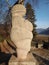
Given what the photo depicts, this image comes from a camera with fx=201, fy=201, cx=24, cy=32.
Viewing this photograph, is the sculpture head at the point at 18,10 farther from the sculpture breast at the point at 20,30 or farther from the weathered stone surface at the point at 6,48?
the weathered stone surface at the point at 6,48

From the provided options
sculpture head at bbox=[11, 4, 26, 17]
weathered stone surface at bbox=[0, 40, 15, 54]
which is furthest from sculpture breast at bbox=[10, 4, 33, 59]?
weathered stone surface at bbox=[0, 40, 15, 54]

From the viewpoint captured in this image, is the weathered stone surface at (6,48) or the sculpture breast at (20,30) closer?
the sculpture breast at (20,30)

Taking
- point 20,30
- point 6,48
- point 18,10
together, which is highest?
point 18,10

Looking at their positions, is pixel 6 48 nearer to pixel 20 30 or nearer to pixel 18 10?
pixel 20 30

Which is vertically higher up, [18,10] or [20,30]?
[18,10]

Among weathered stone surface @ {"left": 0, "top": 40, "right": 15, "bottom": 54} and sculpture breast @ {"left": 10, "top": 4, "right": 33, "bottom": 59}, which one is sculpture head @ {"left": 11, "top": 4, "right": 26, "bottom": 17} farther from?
weathered stone surface @ {"left": 0, "top": 40, "right": 15, "bottom": 54}

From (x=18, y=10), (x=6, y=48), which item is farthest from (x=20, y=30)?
(x=6, y=48)

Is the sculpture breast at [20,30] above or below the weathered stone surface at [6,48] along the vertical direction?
above

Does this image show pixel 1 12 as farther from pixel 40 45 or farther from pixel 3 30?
pixel 40 45

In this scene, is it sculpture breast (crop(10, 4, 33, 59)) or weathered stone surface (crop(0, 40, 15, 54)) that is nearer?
sculpture breast (crop(10, 4, 33, 59))

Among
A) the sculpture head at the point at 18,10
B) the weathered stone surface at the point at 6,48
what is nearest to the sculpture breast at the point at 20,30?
the sculpture head at the point at 18,10

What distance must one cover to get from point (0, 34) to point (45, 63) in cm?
1011

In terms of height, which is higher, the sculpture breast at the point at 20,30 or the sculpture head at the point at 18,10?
the sculpture head at the point at 18,10

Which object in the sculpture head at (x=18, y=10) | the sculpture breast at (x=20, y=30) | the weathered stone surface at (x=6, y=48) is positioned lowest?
the weathered stone surface at (x=6, y=48)
